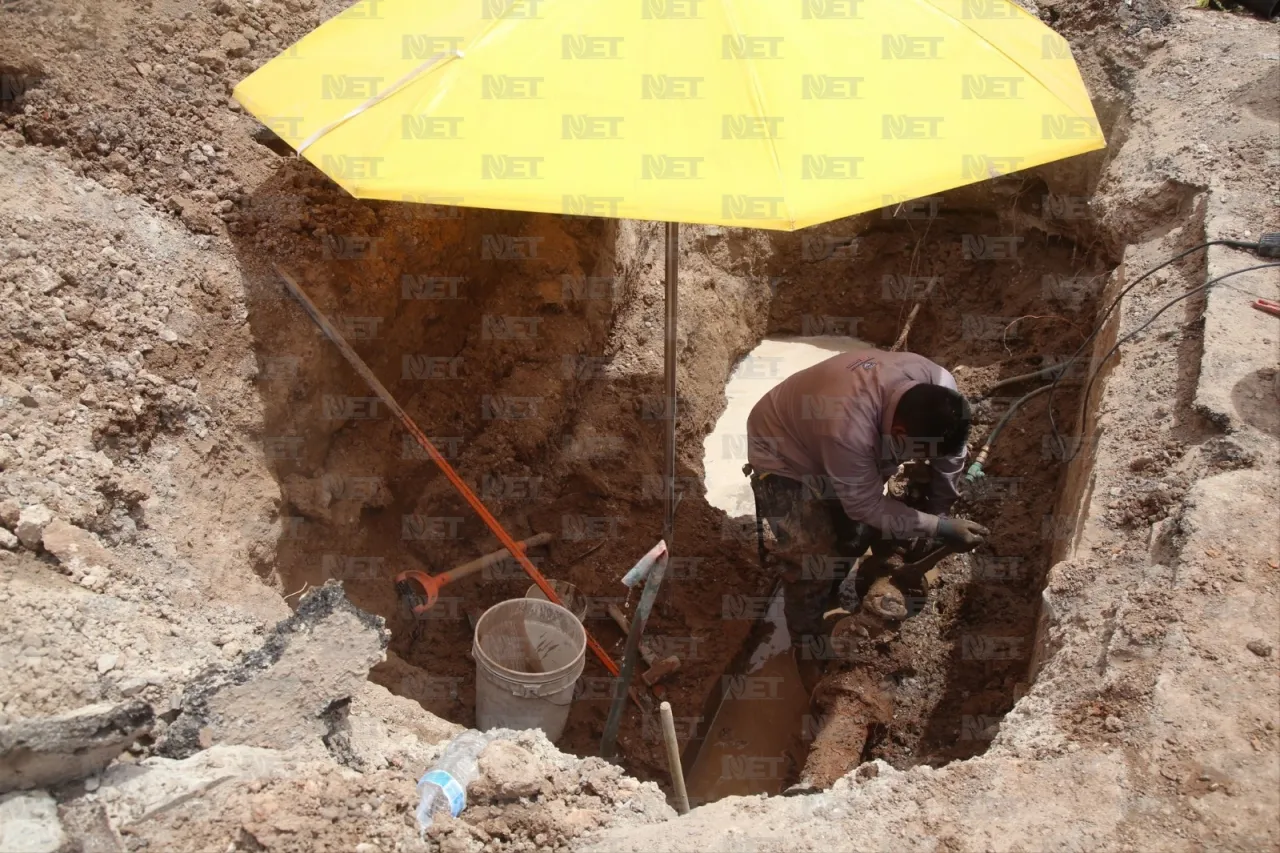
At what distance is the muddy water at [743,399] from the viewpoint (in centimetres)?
550

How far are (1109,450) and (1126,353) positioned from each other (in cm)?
60

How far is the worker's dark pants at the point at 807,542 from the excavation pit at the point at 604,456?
40 centimetres

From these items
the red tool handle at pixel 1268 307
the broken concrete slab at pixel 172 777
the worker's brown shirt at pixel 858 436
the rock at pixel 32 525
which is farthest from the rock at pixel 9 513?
the red tool handle at pixel 1268 307

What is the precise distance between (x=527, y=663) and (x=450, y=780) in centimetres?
152

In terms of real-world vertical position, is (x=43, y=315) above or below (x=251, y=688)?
above

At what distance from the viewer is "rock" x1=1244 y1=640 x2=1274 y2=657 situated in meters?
2.71

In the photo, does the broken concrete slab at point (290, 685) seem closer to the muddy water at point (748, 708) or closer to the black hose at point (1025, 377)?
the muddy water at point (748, 708)

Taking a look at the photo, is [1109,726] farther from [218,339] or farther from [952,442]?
[218,339]

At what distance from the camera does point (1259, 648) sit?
2.71 metres

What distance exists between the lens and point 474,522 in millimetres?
4742

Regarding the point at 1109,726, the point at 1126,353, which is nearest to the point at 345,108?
the point at 1109,726

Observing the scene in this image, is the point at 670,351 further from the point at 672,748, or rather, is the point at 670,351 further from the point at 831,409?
the point at 672,748

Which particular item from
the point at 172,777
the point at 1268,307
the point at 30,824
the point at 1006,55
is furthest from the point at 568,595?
the point at 1268,307

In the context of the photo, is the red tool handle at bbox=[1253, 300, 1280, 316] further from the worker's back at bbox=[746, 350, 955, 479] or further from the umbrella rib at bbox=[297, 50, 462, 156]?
the umbrella rib at bbox=[297, 50, 462, 156]
